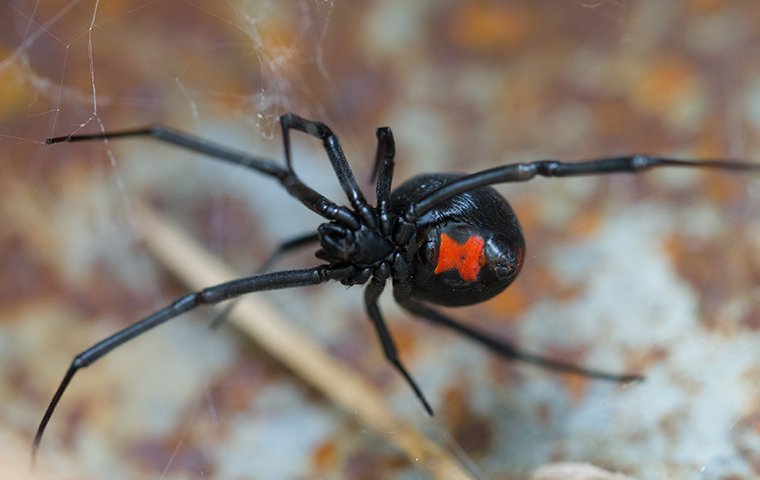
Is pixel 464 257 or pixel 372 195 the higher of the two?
pixel 372 195

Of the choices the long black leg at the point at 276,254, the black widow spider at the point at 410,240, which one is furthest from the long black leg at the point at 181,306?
the long black leg at the point at 276,254

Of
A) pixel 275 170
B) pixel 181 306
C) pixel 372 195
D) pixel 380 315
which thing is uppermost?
pixel 372 195

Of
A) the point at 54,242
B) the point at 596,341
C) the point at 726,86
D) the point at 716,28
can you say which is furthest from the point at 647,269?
the point at 54,242

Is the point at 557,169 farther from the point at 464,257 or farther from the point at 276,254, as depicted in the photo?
the point at 276,254

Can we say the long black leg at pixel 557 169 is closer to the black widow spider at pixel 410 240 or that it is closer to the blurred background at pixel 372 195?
the black widow spider at pixel 410 240

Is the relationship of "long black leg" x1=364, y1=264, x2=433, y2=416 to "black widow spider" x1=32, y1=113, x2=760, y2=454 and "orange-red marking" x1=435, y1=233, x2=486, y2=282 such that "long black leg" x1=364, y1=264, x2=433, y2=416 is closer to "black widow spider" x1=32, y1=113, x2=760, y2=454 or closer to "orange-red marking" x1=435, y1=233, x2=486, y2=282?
"black widow spider" x1=32, y1=113, x2=760, y2=454

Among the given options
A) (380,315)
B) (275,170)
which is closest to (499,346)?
(380,315)

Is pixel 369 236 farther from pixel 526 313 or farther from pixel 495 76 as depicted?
pixel 495 76

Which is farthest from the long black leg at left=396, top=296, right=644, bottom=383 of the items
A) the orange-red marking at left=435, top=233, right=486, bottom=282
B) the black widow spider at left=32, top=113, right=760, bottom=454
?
the orange-red marking at left=435, top=233, right=486, bottom=282

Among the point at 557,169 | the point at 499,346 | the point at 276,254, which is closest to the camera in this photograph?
the point at 557,169
